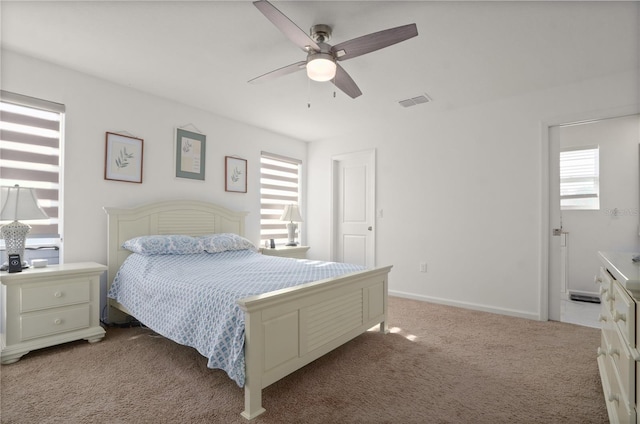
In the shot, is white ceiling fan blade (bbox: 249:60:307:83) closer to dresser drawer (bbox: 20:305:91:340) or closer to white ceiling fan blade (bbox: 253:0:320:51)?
white ceiling fan blade (bbox: 253:0:320:51)

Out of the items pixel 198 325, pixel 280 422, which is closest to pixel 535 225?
pixel 280 422

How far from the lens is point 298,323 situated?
1981mm

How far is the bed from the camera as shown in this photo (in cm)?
170

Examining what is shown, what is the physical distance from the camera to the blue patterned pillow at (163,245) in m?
2.92

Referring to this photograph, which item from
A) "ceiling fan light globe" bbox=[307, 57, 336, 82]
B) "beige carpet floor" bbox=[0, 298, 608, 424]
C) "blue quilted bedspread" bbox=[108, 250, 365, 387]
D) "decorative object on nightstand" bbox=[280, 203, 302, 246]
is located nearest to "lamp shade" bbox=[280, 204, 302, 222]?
"decorative object on nightstand" bbox=[280, 203, 302, 246]

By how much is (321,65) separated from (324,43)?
0.57ft

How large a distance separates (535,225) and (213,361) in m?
3.30

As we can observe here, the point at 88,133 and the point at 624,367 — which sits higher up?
the point at 88,133

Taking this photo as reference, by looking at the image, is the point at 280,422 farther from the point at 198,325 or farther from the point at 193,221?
the point at 193,221

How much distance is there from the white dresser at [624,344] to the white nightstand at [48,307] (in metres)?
3.33

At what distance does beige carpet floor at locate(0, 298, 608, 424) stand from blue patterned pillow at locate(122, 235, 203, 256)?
0.74 metres

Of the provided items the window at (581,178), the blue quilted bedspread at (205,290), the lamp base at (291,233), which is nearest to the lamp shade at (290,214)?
the lamp base at (291,233)

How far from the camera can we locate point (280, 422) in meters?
1.63

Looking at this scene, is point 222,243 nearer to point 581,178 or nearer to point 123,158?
point 123,158
